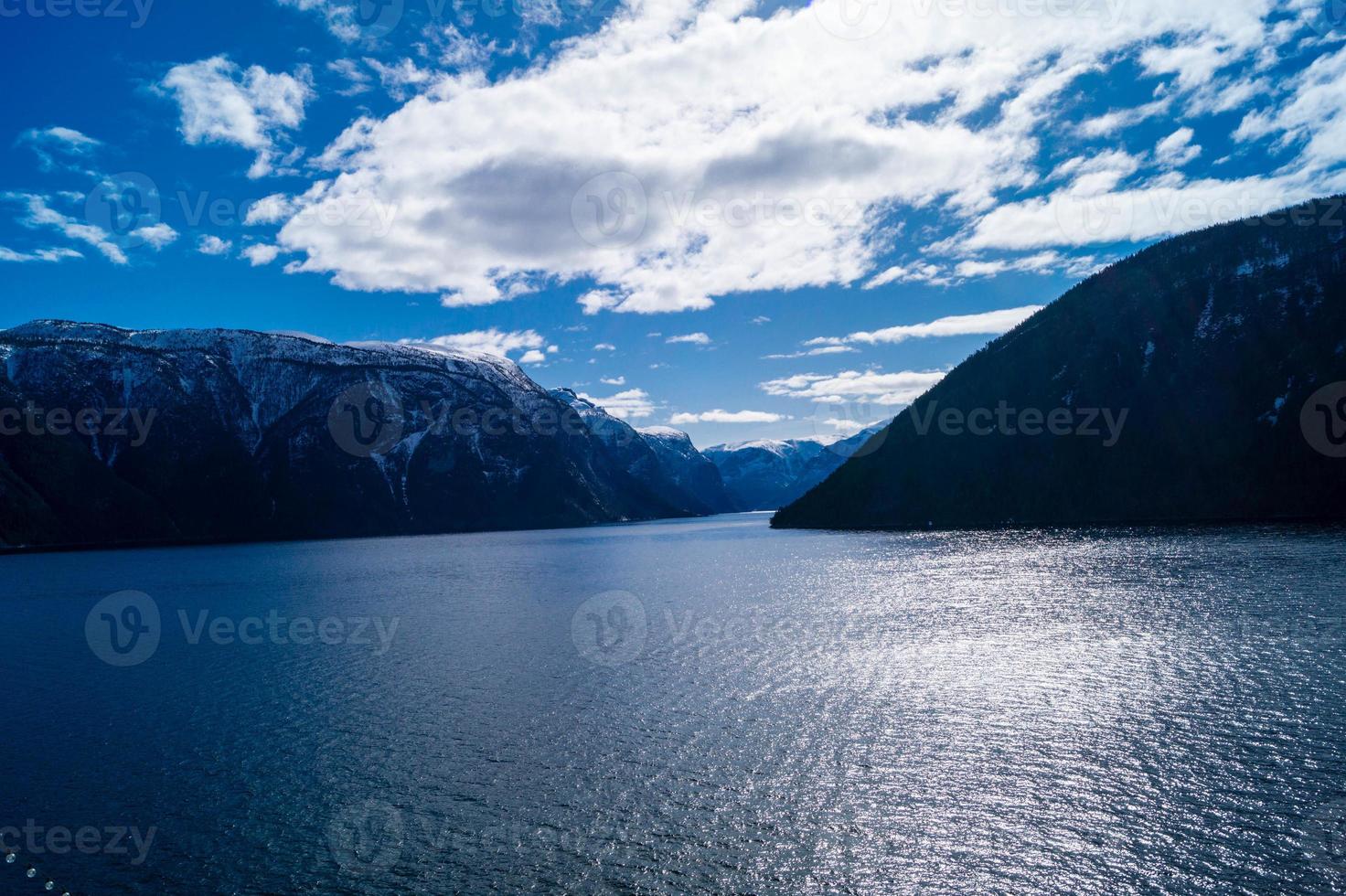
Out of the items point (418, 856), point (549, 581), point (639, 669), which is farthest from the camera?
point (549, 581)

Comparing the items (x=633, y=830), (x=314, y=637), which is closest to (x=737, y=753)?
(x=633, y=830)

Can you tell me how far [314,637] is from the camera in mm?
79125

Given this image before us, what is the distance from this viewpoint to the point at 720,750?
39.3m

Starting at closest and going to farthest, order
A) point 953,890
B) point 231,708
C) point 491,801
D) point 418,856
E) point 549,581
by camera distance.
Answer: point 953,890 < point 418,856 < point 491,801 < point 231,708 < point 549,581

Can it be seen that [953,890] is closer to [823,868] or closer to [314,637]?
[823,868]

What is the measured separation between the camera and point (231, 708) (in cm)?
5141

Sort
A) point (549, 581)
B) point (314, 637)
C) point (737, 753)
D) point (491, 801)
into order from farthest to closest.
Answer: point (549, 581)
point (314, 637)
point (737, 753)
point (491, 801)

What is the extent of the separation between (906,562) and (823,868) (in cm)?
12279

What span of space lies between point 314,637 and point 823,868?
7011cm

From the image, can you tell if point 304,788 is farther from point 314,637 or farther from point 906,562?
point 906,562

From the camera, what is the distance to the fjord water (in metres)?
27.4

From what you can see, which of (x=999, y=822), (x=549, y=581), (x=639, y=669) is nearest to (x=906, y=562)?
(x=549, y=581)

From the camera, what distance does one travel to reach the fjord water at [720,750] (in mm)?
27375

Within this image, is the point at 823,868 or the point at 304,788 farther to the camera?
the point at 304,788
